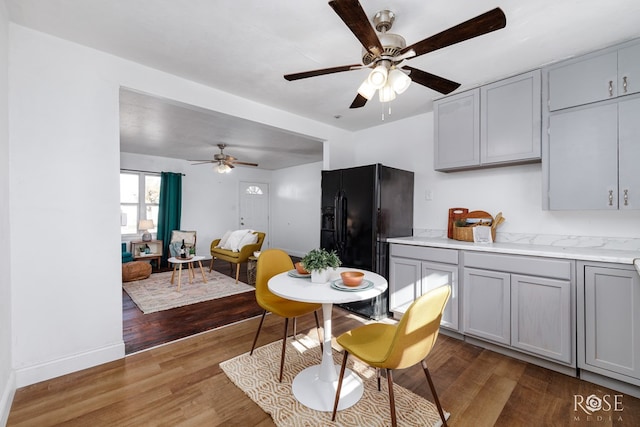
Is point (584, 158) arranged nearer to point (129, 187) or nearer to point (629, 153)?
point (629, 153)

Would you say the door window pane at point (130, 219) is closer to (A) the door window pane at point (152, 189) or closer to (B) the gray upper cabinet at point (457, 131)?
(A) the door window pane at point (152, 189)

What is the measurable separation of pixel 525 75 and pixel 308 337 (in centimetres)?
313

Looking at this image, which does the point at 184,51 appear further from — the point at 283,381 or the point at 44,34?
the point at 283,381

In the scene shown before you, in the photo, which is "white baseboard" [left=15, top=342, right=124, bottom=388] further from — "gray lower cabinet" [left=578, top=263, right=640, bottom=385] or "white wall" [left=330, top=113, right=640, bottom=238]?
A: "gray lower cabinet" [left=578, top=263, right=640, bottom=385]

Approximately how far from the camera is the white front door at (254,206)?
7699 millimetres

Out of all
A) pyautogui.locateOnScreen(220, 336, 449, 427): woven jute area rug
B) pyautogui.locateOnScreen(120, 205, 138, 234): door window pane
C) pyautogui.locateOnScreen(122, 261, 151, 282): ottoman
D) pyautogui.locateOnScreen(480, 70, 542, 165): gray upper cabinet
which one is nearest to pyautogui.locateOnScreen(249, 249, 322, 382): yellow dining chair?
pyautogui.locateOnScreen(220, 336, 449, 427): woven jute area rug

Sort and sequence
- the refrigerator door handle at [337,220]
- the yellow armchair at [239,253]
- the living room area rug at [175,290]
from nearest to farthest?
the refrigerator door handle at [337,220], the living room area rug at [175,290], the yellow armchair at [239,253]

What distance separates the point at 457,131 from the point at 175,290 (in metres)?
4.40

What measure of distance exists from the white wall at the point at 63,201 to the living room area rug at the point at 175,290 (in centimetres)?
127

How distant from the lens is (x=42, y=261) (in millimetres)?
1995

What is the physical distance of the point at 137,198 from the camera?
6176mm

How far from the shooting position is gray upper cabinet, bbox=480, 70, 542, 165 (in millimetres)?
2402

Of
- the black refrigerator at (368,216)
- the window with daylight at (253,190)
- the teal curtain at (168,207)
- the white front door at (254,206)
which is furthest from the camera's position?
the window with daylight at (253,190)

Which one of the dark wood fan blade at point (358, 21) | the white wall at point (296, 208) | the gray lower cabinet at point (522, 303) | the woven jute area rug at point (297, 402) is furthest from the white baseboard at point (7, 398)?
the white wall at point (296, 208)
